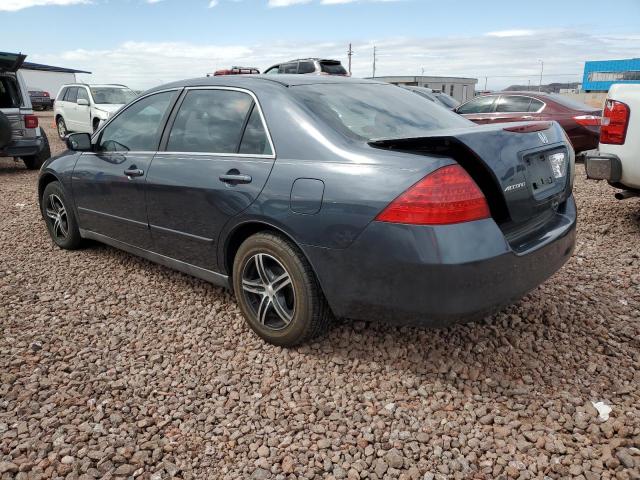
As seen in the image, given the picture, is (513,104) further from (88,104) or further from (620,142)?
(88,104)

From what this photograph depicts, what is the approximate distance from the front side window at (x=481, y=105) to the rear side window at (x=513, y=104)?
0.63 ft

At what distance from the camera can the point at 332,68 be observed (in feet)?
55.0

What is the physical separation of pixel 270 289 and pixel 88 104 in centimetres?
1320

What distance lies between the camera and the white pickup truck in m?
4.44

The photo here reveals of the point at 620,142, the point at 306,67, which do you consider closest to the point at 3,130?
the point at 620,142

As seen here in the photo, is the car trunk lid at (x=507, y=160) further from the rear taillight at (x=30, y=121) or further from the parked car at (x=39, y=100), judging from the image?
the parked car at (x=39, y=100)

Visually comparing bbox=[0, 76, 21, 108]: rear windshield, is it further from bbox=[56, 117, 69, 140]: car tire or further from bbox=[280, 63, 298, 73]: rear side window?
bbox=[280, 63, 298, 73]: rear side window

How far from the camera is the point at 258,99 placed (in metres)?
2.95

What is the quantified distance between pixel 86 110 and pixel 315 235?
44.5ft

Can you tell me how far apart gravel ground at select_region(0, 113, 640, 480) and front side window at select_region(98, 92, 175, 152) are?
1.11 meters

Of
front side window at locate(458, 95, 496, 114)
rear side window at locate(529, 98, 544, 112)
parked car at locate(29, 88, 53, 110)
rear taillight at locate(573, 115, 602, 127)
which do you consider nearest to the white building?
parked car at locate(29, 88, 53, 110)

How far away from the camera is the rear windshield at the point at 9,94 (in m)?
8.81

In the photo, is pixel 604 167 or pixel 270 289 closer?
pixel 270 289

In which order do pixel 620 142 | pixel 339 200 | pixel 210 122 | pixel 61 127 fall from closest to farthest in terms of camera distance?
pixel 339 200, pixel 210 122, pixel 620 142, pixel 61 127
